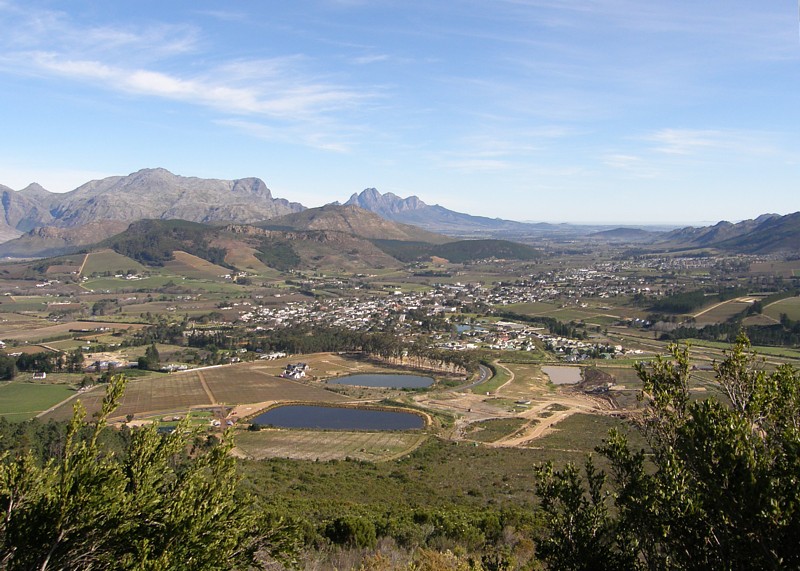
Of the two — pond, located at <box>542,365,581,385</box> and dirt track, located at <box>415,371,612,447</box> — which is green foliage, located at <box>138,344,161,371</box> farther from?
pond, located at <box>542,365,581,385</box>

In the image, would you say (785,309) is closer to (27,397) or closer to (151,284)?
(27,397)

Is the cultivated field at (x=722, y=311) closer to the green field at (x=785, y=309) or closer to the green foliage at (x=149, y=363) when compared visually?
the green field at (x=785, y=309)

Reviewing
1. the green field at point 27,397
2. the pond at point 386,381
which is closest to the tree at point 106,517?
the green field at point 27,397

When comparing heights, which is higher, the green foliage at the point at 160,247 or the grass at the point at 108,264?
the green foliage at the point at 160,247

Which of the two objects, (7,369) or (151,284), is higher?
(151,284)

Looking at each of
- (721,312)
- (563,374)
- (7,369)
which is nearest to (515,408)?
(563,374)

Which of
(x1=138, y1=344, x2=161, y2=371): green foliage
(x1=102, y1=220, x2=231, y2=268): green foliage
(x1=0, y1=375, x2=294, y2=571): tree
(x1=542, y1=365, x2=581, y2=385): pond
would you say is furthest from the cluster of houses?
(x1=102, y1=220, x2=231, y2=268): green foliage
